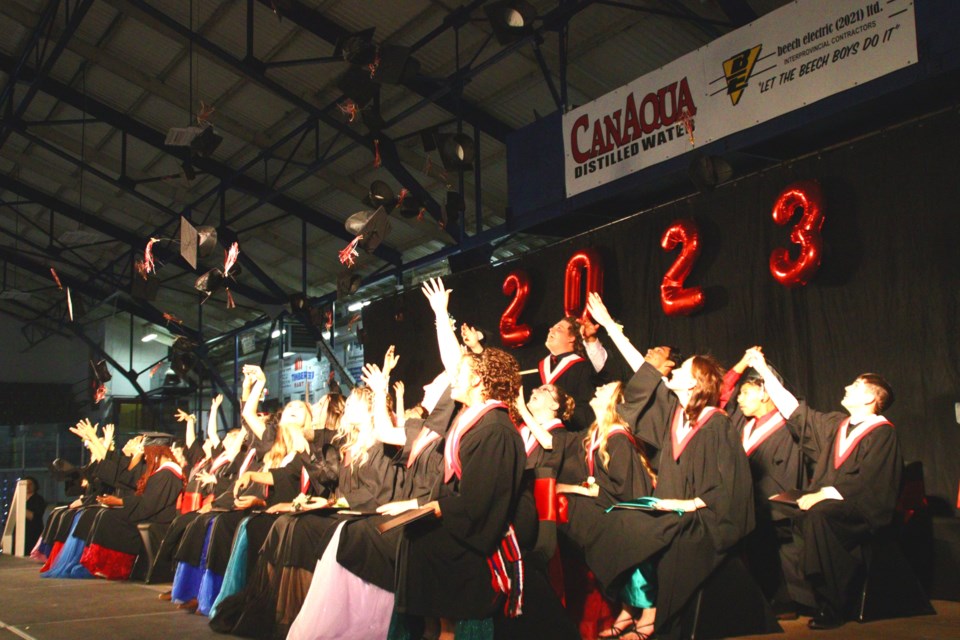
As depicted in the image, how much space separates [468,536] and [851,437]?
2155mm

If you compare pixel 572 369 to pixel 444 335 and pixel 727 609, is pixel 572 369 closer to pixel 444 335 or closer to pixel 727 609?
pixel 444 335

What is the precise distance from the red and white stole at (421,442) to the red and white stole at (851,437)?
6.46ft

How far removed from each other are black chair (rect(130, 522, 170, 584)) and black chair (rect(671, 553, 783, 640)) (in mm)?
5163

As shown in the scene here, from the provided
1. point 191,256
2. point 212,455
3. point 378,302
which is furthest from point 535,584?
point 191,256

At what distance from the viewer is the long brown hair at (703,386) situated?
168 inches

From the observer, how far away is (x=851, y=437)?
4.50 m

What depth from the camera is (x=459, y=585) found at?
345 cm

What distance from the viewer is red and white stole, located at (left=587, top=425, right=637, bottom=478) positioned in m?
4.76

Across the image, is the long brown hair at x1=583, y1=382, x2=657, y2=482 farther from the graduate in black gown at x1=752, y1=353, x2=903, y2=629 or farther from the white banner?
the white banner

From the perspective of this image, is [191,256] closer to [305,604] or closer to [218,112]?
[218,112]

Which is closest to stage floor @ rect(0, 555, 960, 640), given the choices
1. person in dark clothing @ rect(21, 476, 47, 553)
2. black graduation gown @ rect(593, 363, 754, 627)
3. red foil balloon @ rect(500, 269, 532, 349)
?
black graduation gown @ rect(593, 363, 754, 627)

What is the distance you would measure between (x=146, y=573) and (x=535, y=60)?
5715 millimetres

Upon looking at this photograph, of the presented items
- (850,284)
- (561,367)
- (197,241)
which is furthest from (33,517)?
(850,284)

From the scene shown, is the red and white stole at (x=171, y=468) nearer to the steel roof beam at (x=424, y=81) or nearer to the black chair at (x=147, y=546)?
the black chair at (x=147, y=546)
